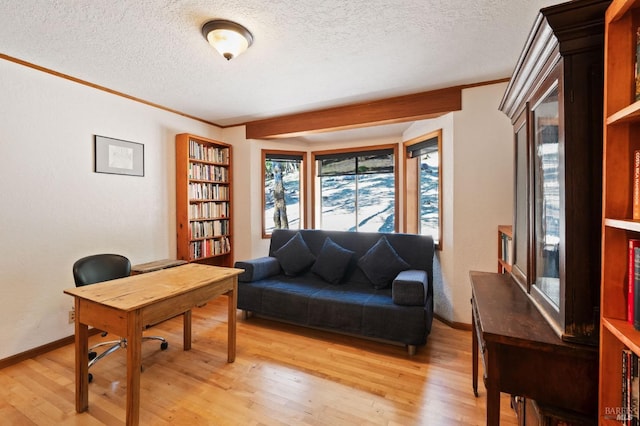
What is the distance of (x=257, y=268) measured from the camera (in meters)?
3.18

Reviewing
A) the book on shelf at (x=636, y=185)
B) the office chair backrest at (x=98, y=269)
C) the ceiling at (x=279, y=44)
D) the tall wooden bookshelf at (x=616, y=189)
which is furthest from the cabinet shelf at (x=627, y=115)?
the office chair backrest at (x=98, y=269)

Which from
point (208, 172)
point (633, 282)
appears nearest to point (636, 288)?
point (633, 282)

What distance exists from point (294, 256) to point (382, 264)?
3.49 ft

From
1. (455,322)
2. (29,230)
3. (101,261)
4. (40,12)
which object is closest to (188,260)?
(101,261)

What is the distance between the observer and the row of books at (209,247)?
3699 mm

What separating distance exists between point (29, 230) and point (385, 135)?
4084 mm

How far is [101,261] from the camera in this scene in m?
2.44

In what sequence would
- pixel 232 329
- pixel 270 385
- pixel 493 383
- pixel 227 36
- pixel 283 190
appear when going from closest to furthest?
1. pixel 493 383
2. pixel 227 36
3. pixel 270 385
4. pixel 232 329
5. pixel 283 190

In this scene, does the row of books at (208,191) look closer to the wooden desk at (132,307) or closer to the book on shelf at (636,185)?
the wooden desk at (132,307)

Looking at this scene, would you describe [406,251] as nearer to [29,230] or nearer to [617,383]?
[617,383]

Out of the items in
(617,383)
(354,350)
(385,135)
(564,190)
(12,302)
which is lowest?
(354,350)

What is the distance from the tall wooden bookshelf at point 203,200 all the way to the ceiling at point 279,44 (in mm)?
814

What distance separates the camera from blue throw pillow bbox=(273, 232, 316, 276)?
337 centimetres

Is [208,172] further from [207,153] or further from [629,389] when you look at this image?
[629,389]
